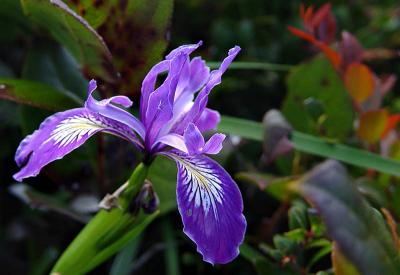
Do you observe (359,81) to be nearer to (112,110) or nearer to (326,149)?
(326,149)

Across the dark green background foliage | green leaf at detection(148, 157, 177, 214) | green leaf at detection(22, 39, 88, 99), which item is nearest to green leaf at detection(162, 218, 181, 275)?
the dark green background foliage

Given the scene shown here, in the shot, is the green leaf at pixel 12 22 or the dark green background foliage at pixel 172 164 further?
the green leaf at pixel 12 22

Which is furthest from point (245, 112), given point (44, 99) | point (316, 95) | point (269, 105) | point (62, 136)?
point (62, 136)

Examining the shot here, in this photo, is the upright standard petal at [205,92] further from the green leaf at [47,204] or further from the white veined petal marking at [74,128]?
the green leaf at [47,204]

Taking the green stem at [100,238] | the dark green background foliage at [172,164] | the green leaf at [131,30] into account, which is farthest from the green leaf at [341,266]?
the green leaf at [131,30]

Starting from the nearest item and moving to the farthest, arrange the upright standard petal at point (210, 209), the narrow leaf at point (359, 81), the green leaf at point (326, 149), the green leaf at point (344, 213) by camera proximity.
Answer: the green leaf at point (344, 213) < the upright standard petal at point (210, 209) < the green leaf at point (326, 149) < the narrow leaf at point (359, 81)

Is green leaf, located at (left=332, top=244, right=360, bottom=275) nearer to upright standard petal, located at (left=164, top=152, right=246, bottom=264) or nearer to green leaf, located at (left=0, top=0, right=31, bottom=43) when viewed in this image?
upright standard petal, located at (left=164, top=152, right=246, bottom=264)

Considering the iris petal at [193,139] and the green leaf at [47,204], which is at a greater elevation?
the iris petal at [193,139]

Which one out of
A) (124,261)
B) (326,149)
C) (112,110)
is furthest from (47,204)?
(326,149)
